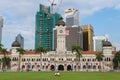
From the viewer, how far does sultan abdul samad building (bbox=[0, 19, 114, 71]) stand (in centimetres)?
16212

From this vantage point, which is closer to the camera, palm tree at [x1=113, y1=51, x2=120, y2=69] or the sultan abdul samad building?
palm tree at [x1=113, y1=51, x2=120, y2=69]

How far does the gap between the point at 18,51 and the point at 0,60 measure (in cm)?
1516

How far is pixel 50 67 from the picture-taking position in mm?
163500

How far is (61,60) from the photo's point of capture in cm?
16375

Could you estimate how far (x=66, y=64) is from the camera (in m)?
162

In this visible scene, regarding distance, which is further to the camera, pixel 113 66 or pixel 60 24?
pixel 60 24

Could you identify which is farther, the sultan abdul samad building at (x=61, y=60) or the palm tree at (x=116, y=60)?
the sultan abdul samad building at (x=61, y=60)

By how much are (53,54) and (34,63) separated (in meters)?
11.5

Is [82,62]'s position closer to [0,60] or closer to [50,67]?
[50,67]

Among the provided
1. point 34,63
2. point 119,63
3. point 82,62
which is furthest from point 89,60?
point 34,63

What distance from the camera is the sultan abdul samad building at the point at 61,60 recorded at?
162 metres

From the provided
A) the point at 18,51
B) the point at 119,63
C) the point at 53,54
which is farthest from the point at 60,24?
the point at 119,63

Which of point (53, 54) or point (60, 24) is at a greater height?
point (60, 24)

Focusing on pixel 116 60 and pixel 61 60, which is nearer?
pixel 116 60
